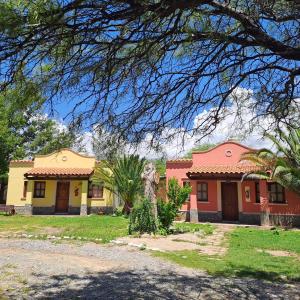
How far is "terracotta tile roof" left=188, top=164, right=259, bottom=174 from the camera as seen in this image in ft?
73.1

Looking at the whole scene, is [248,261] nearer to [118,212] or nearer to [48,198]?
[118,212]

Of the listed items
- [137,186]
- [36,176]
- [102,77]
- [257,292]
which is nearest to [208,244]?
[257,292]

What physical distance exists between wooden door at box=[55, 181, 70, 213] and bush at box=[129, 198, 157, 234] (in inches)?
550

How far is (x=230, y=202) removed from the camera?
77.8ft

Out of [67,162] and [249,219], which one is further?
[67,162]

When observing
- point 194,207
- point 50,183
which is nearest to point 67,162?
point 50,183

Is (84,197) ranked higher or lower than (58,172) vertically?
lower

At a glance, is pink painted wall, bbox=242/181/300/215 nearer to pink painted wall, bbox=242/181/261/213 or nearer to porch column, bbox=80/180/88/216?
pink painted wall, bbox=242/181/261/213

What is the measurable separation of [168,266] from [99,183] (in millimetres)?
18126

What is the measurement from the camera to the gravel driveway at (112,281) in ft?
20.7

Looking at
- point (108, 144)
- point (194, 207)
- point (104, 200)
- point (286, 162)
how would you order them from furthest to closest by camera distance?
1. point (104, 200)
2. point (194, 207)
3. point (286, 162)
4. point (108, 144)

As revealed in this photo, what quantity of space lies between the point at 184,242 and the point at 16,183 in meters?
18.7

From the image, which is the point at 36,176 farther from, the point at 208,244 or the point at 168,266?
the point at 168,266

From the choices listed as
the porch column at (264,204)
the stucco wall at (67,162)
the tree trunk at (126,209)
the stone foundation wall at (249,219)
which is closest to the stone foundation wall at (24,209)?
the stucco wall at (67,162)
